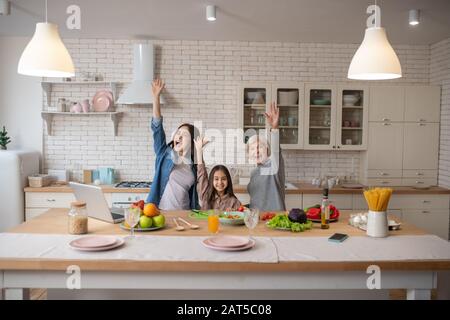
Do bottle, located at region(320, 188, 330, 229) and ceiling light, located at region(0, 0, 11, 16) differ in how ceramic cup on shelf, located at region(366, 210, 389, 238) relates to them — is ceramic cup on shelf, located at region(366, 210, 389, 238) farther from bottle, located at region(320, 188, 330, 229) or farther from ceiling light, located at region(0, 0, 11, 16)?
ceiling light, located at region(0, 0, 11, 16)

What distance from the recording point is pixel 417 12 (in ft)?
13.4

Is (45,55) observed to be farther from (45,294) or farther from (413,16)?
(413,16)

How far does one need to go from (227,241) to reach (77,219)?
91cm

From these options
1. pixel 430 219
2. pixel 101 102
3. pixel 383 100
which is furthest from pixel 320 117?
pixel 101 102

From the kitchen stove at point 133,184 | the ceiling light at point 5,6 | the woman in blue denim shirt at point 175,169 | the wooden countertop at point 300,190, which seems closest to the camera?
the woman in blue denim shirt at point 175,169

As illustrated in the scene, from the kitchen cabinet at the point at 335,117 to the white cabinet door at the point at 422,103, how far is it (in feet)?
1.83

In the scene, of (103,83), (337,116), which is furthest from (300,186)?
(103,83)

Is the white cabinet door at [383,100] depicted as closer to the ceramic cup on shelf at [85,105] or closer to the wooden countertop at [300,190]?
the wooden countertop at [300,190]

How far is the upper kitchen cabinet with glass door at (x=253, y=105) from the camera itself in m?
5.39

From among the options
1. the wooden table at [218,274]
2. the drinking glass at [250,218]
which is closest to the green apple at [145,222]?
the wooden table at [218,274]

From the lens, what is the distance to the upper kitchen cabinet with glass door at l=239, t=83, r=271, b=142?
17.7 feet

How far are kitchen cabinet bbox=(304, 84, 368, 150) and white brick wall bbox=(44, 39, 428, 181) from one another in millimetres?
319

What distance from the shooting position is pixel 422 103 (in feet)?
17.8
